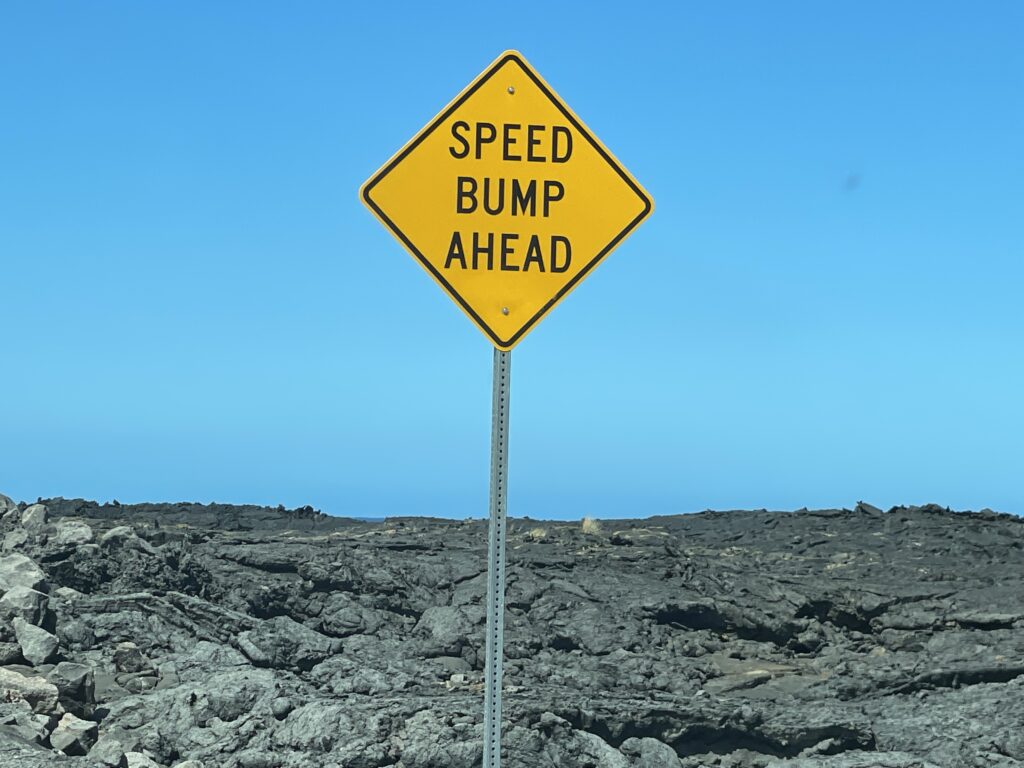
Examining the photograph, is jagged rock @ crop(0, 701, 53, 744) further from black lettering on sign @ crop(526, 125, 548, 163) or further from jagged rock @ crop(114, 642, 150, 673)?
black lettering on sign @ crop(526, 125, 548, 163)

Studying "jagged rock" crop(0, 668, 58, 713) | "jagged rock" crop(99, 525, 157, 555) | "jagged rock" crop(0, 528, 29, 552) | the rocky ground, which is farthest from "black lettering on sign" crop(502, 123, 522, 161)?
"jagged rock" crop(0, 528, 29, 552)

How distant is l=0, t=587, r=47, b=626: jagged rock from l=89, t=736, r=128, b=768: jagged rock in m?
2.43

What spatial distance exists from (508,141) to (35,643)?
7.34 metres

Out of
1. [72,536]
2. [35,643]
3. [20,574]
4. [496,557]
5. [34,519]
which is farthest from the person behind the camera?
[34,519]

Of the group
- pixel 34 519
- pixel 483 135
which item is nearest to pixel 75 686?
pixel 34 519

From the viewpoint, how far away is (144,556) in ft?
42.4

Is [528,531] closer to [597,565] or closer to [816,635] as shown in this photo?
[597,565]

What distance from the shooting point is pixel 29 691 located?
29.7 feet

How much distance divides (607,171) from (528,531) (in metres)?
13.3

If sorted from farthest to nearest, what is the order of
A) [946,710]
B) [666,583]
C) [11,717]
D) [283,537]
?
→ 1. [283,537]
2. [666,583]
3. [946,710]
4. [11,717]

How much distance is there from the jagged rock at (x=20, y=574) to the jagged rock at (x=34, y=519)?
70.2 inches

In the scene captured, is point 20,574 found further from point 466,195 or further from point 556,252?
point 556,252

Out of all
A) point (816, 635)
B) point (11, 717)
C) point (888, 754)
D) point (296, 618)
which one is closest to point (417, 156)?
point (11, 717)

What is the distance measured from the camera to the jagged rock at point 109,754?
8.32 m
